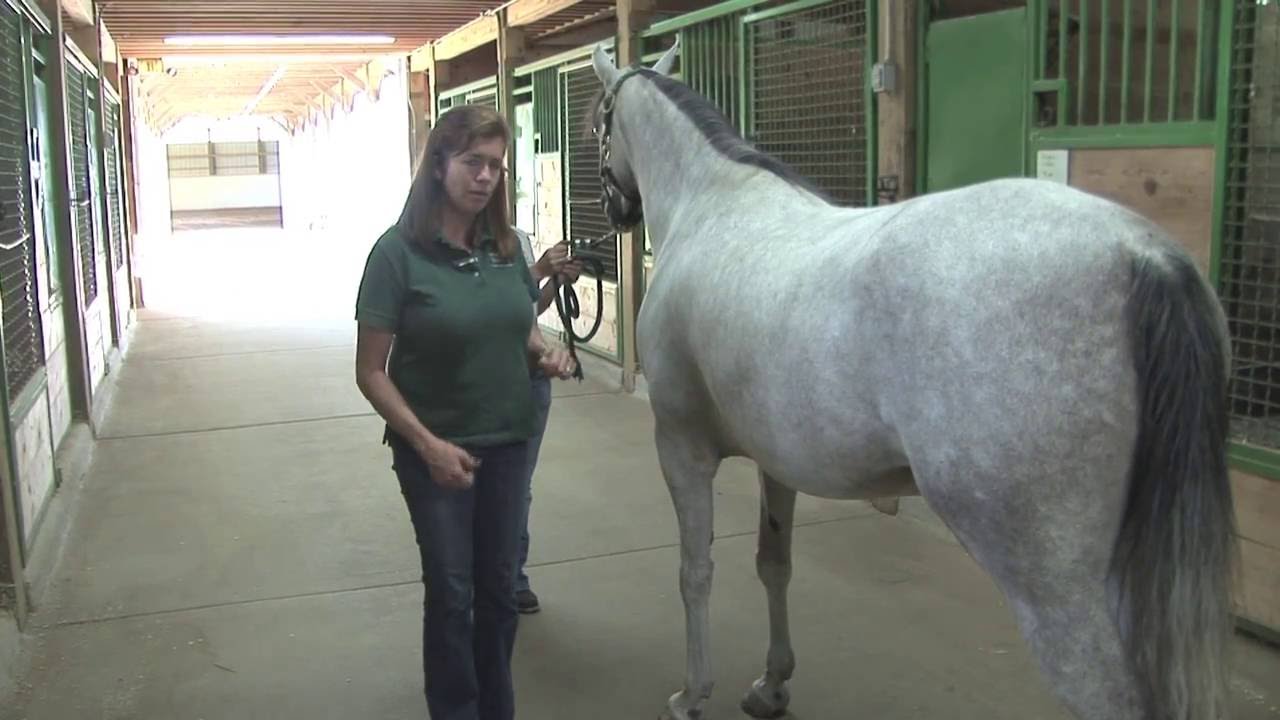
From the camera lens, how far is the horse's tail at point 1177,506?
143cm

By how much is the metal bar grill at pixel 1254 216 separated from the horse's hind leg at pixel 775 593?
118 cm

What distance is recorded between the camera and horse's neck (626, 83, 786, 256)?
7.97ft

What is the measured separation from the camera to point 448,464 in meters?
1.96

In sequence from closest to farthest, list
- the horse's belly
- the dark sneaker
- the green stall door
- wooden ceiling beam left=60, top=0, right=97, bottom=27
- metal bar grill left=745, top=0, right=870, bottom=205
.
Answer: the horse's belly < the dark sneaker < the green stall door < metal bar grill left=745, top=0, right=870, bottom=205 < wooden ceiling beam left=60, top=0, right=97, bottom=27

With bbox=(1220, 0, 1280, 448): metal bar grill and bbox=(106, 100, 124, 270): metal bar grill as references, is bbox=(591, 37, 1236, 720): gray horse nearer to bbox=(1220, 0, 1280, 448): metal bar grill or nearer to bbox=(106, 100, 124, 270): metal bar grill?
bbox=(1220, 0, 1280, 448): metal bar grill

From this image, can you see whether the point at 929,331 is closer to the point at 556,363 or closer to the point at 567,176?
the point at 556,363

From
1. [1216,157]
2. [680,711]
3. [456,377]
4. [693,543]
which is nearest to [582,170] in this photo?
[1216,157]

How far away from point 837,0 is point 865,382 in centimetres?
282

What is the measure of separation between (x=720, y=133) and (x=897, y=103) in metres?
1.53

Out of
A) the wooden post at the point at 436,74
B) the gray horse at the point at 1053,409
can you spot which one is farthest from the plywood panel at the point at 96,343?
the gray horse at the point at 1053,409

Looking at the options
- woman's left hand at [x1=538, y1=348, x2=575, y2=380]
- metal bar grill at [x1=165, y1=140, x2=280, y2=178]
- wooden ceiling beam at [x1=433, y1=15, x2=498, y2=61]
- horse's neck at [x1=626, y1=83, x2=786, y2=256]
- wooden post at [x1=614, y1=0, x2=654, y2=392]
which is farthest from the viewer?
metal bar grill at [x1=165, y1=140, x2=280, y2=178]

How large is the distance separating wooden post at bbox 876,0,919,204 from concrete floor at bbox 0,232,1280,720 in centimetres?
125

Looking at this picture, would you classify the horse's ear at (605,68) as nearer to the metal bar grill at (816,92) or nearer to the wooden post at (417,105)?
the metal bar grill at (816,92)

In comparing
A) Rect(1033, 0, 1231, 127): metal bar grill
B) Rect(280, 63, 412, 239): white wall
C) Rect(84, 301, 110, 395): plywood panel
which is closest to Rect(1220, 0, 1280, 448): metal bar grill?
Rect(1033, 0, 1231, 127): metal bar grill
